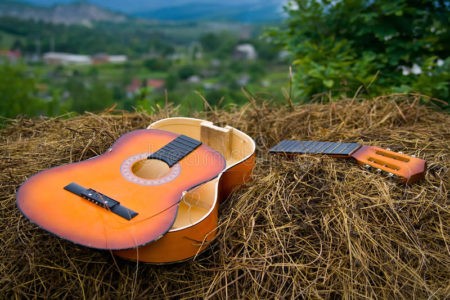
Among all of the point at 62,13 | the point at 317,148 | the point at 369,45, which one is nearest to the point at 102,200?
the point at 317,148

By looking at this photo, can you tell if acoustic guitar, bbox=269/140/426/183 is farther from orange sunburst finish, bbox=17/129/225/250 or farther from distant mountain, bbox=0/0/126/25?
distant mountain, bbox=0/0/126/25

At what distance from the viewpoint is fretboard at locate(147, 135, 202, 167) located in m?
1.76

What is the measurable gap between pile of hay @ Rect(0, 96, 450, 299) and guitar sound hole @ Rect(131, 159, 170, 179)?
11.9 inches

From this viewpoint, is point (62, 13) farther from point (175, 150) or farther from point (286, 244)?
point (286, 244)

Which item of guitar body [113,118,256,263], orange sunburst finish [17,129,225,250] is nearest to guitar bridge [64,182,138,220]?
orange sunburst finish [17,129,225,250]

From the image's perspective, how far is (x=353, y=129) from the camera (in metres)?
2.26

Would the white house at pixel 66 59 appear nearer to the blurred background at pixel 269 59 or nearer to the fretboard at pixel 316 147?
the blurred background at pixel 269 59

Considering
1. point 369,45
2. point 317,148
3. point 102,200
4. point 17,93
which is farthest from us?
point 17,93

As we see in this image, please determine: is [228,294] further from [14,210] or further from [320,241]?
[14,210]

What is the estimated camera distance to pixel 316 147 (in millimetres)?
1999

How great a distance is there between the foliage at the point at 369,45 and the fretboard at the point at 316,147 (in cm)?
85

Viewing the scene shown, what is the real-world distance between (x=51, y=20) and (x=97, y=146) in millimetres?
34636

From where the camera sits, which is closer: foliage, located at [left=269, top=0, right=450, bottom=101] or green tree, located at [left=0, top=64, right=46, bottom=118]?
foliage, located at [left=269, top=0, right=450, bottom=101]

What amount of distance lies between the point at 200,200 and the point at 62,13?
35161mm
